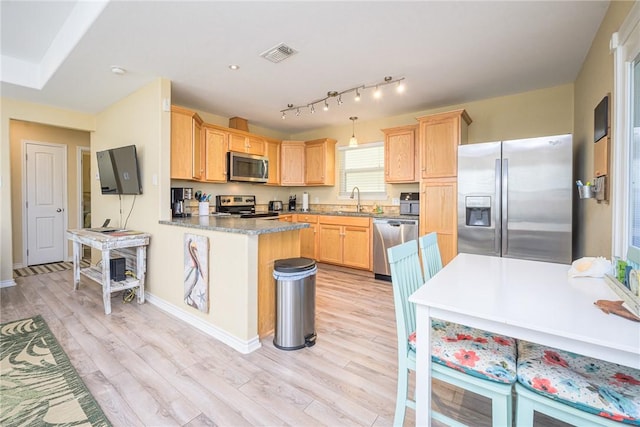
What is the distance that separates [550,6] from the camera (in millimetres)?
1972

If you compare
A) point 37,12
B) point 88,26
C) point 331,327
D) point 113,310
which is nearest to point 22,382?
point 113,310

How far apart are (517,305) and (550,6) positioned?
212cm

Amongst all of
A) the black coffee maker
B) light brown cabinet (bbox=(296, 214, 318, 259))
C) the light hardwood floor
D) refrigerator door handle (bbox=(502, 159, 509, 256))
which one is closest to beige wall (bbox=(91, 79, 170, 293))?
the black coffee maker

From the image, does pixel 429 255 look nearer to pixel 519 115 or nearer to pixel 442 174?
pixel 442 174

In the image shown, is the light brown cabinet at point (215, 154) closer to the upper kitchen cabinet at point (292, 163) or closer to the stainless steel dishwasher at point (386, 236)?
the upper kitchen cabinet at point (292, 163)

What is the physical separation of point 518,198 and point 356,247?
7.15 feet

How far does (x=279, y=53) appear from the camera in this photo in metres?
2.55

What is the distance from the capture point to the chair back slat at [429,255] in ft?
6.15

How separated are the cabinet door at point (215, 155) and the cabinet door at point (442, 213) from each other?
2850 mm

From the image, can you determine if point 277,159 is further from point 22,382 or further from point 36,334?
point 22,382

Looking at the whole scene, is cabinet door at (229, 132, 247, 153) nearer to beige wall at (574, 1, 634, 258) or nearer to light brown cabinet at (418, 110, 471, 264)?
light brown cabinet at (418, 110, 471, 264)

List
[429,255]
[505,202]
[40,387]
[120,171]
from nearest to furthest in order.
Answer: [40,387], [429,255], [505,202], [120,171]

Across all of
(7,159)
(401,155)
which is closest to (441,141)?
(401,155)

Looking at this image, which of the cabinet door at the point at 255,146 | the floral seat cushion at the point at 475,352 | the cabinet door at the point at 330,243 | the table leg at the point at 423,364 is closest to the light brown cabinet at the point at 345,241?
the cabinet door at the point at 330,243
